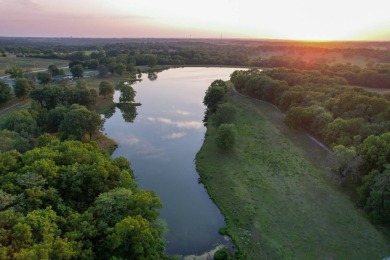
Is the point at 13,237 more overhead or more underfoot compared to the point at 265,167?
more overhead

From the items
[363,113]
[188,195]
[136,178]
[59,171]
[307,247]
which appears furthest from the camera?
[363,113]

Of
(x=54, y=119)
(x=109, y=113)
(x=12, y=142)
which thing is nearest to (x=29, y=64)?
(x=109, y=113)

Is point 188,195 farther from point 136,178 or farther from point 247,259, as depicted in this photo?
point 247,259

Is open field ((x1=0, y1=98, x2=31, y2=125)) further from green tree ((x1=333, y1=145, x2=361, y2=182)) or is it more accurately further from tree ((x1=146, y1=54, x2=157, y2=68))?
tree ((x1=146, y1=54, x2=157, y2=68))

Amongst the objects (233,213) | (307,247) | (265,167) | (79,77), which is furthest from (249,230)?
(79,77)

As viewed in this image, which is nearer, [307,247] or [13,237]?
[13,237]

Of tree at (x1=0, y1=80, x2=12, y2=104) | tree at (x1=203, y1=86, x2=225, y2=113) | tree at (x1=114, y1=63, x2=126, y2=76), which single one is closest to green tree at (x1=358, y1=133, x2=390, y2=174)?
tree at (x1=203, y1=86, x2=225, y2=113)

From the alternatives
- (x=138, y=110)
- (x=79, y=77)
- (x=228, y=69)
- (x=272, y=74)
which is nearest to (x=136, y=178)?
(x=138, y=110)

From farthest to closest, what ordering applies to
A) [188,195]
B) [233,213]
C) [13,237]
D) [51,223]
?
[188,195]
[233,213]
[51,223]
[13,237]
